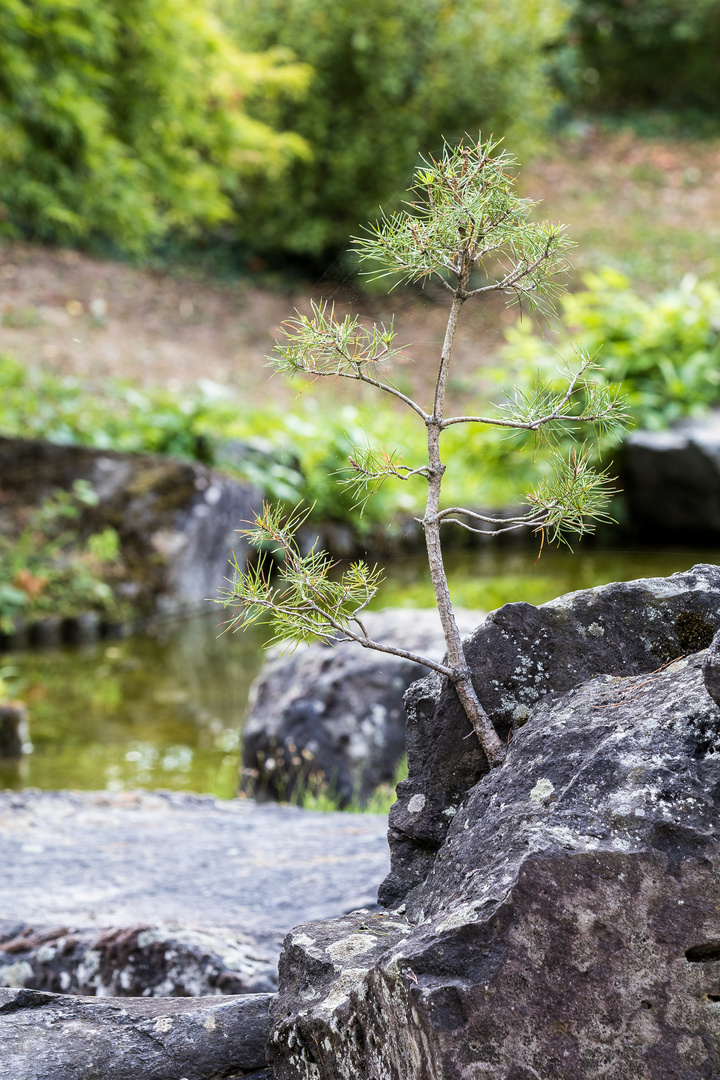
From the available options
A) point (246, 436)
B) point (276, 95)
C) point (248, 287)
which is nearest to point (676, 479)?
point (246, 436)

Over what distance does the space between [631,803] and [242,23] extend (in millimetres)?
15199

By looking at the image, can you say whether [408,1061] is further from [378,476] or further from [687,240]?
[687,240]

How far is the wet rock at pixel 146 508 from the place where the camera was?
22.5 ft

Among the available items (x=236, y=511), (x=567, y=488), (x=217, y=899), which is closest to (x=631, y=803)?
(x=567, y=488)

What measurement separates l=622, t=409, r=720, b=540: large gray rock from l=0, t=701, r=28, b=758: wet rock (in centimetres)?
511

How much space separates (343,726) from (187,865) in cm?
110

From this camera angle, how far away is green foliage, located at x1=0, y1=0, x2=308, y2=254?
24.7ft

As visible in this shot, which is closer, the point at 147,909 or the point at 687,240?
the point at 147,909

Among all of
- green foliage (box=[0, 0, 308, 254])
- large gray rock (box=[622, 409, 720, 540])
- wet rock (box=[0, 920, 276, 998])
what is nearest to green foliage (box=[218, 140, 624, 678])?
Answer: wet rock (box=[0, 920, 276, 998])

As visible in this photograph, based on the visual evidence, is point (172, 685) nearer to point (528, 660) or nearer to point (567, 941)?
point (528, 660)

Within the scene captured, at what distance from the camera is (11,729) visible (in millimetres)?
4551

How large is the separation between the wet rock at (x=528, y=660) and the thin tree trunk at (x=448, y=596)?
0.14 ft

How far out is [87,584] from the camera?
6.57 meters

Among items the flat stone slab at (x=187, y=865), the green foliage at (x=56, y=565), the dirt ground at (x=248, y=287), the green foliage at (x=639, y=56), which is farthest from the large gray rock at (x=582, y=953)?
the green foliage at (x=639, y=56)
